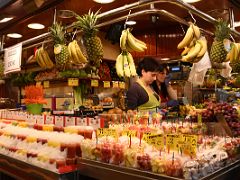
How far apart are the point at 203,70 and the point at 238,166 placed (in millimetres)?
2560

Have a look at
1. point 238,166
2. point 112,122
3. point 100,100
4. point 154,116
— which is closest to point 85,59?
point 112,122

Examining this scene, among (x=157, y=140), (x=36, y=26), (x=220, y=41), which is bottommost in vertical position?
(x=157, y=140)

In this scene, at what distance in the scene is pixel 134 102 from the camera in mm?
3859

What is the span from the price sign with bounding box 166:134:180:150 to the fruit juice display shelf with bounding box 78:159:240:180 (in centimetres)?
27

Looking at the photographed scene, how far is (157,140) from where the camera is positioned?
193 cm

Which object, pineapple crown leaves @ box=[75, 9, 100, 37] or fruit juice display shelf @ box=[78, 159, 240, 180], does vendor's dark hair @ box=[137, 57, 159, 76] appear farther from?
fruit juice display shelf @ box=[78, 159, 240, 180]

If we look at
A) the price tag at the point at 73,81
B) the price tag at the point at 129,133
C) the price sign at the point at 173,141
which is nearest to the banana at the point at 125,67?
the price tag at the point at 129,133

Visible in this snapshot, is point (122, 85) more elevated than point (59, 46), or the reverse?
point (59, 46)

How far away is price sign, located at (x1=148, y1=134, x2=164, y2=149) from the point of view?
6.23ft

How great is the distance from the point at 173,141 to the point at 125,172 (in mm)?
367

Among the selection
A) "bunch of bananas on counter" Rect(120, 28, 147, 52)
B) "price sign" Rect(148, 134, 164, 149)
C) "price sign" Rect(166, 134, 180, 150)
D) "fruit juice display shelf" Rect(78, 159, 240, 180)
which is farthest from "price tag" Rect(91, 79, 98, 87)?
"price sign" Rect(166, 134, 180, 150)

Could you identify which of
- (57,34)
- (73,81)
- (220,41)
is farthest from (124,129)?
(73,81)

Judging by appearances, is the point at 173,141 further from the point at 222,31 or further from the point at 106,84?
the point at 106,84

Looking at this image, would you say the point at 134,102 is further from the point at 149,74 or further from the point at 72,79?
the point at 72,79
